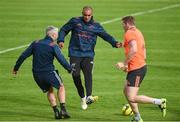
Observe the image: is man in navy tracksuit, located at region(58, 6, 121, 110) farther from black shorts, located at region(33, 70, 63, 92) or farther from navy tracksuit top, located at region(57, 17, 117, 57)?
black shorts, located at region(33, 70, 63, 92)

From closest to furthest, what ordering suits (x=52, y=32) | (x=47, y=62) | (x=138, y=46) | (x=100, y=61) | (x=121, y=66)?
(x=121, y=66) → (x=138, y=46) → (x=52, y=32) → (x=47, y=62) → (x=100, y=61)

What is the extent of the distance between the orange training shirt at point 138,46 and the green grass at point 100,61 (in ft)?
4.48

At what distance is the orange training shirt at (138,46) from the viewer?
1652 cm

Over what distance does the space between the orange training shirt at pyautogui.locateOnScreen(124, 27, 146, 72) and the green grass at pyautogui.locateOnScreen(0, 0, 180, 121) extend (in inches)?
53.8

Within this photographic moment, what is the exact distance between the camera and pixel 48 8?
38.7m

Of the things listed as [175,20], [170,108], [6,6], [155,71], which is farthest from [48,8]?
[170,108]

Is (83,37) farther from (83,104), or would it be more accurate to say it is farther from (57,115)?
(57,115)

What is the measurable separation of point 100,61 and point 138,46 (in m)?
9.23

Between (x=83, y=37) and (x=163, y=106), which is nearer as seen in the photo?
(x=163, y=106)

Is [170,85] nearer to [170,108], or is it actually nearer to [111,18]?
[170,108]

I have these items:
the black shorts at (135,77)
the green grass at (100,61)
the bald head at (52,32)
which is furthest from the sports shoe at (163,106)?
the bald head at (52,32)

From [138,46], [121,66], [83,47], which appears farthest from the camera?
[83,47]

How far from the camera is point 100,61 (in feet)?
84.7

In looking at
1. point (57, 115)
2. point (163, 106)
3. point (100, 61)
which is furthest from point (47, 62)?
point (100, 61)
